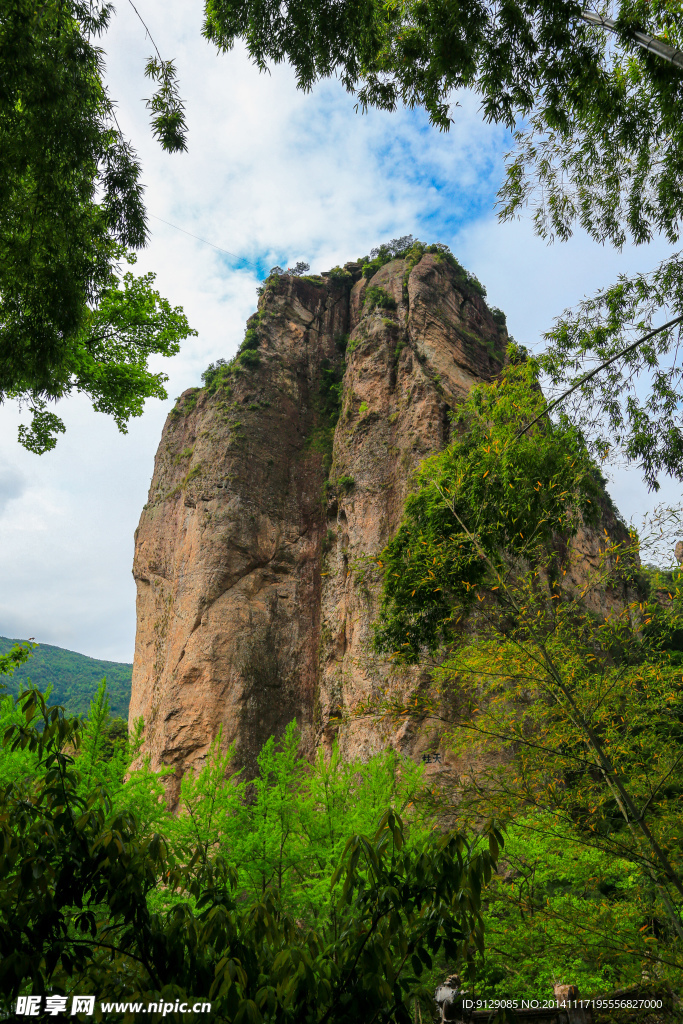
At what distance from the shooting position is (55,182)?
216 inches

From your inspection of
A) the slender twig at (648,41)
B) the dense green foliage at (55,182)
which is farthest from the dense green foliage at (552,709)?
the dense green foliage at (55,182)

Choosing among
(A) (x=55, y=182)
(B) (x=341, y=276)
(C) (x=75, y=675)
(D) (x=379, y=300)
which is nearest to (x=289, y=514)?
(D) (x=379, y=300)

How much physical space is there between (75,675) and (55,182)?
5367 centimetres

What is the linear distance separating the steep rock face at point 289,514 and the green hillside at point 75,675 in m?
22.0

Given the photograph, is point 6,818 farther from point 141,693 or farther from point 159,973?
point 141,693

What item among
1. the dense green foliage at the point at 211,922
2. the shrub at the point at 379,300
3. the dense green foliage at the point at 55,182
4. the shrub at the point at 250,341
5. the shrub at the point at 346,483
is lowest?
the dense green foliage at the point at 211,922

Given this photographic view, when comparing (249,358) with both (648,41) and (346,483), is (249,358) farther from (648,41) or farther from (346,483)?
(648,41)

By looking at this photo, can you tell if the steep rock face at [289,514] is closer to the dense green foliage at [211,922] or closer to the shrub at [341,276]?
the shrub at [341,276]

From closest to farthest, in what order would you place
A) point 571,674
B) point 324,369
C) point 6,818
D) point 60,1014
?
point 60,1014
point 6,818
point 571,674
point 324,369

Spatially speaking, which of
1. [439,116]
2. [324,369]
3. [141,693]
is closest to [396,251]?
[324,369]

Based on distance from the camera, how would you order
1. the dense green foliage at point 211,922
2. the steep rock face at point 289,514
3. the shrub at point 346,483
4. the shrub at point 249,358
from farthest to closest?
1. the shrub at point 249,358
2. the shrub at point 346,483
3. the steep rock face at point 289,514
4. the dense green foliage at point 211,922

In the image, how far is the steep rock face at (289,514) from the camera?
1883 cm

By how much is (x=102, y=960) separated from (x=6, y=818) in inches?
27.7

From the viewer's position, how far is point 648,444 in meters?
6.69
